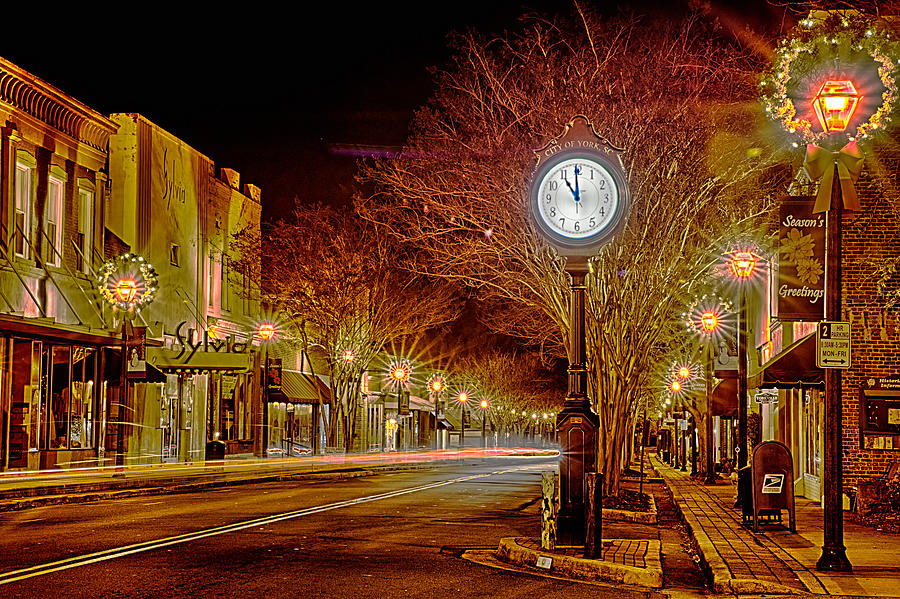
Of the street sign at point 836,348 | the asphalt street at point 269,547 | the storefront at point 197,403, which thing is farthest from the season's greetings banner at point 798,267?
the storefront at point 197,403

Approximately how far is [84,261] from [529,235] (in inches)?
677

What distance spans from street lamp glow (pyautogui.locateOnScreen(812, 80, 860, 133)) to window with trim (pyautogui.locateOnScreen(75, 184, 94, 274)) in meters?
26.2

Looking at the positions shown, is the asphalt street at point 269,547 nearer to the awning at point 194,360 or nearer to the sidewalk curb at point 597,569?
the sidewalk curb at point 597,569

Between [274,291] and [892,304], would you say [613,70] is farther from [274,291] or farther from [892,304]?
[274,291]

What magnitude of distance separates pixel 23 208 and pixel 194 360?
9.59 meters

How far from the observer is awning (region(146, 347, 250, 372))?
3903 centimetres

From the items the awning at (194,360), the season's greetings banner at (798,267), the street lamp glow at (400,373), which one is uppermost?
the season's greetings banner at (798,267)

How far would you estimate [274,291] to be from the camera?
154ft

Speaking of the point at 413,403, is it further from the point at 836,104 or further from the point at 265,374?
the point at 836,104

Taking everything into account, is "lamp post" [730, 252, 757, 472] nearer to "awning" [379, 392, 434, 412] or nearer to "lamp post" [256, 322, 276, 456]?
"lamp post" [256, 322, 276, 456]

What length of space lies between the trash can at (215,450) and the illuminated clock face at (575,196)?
2788 centimetres

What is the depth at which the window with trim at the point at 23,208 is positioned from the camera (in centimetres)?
3094

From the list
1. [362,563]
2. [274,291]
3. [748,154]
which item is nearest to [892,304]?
[748,154]

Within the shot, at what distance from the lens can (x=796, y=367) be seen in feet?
68.1
